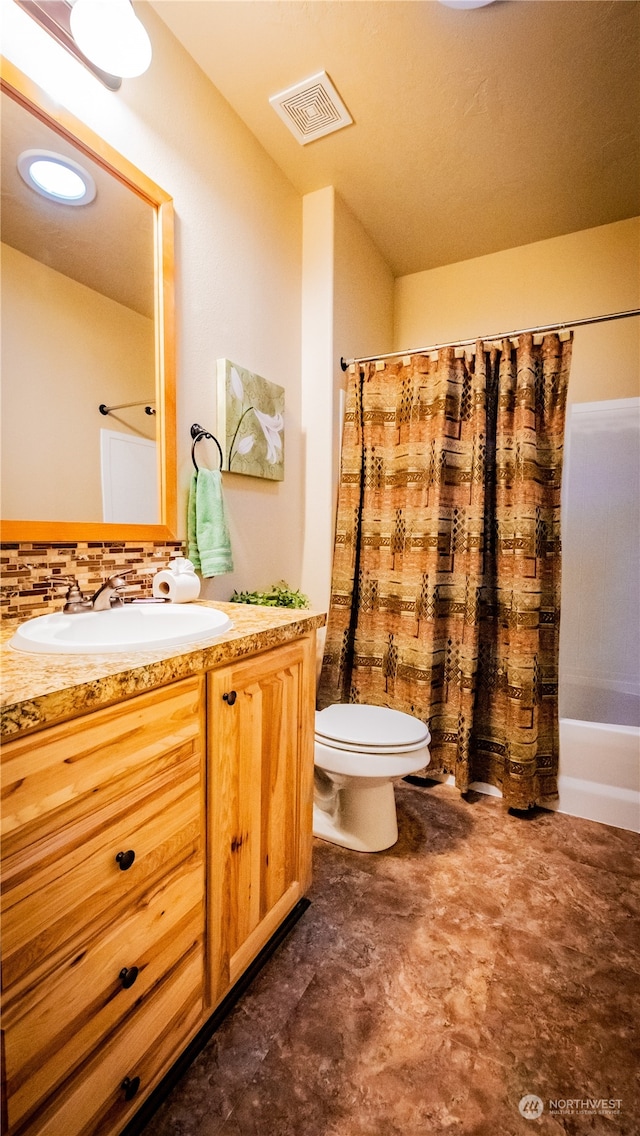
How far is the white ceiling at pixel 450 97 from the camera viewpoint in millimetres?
1346

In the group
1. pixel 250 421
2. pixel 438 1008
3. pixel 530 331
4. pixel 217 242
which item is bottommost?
pixel 438 1008

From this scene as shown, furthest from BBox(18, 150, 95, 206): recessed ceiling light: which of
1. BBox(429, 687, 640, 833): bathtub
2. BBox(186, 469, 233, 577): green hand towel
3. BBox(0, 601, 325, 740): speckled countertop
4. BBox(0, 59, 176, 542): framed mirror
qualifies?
BBox(429, 687, 640, 833): bathtub

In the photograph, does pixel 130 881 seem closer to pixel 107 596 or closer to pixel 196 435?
pixel 107 596

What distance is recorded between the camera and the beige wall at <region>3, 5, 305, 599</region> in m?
1.21

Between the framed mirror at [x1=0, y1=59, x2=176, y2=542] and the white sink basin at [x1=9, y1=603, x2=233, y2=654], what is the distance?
209 mm

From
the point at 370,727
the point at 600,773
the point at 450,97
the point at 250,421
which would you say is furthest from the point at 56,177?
the point at 600,773

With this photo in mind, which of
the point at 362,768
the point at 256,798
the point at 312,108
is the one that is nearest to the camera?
the point at 256,798

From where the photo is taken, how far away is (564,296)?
2328 millimetres

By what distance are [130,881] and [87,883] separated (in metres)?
0.09

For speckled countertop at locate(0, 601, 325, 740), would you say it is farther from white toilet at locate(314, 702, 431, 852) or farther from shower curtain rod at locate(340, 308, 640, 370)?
shower curtain rod at locate(340, 308, 640, 370)

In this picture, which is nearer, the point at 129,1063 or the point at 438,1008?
the point at 129,1063

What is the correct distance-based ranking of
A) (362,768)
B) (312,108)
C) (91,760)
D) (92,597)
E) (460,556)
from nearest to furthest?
(91,760) < (92,597) < (362,768) < (312,108) < (460,556)

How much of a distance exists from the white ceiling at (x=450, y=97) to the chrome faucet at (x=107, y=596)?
1686 millimetres

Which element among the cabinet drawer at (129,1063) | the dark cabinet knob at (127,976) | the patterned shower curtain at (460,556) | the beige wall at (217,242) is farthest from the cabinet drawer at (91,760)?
the patterned shower curtain at (460,556)
